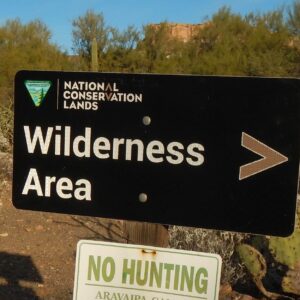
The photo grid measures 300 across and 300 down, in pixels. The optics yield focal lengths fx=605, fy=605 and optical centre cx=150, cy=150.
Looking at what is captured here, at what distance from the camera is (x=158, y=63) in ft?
105

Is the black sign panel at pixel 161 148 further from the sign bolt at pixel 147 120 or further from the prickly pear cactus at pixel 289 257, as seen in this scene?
the prickly pear cactus at pixel 289 257

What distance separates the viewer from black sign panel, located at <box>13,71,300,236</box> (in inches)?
72.2

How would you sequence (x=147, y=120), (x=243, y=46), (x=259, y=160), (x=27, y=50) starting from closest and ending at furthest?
(x=259, y=160) → (x=147, y=120) → (x=27, y=50) → (x=243, y=46)

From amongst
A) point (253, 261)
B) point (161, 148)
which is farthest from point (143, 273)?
point (253, 261)

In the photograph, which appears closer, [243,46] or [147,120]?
[147,120]

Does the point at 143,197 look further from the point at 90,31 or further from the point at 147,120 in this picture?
the point at 90,31

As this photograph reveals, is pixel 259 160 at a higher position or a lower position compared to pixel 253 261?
higher

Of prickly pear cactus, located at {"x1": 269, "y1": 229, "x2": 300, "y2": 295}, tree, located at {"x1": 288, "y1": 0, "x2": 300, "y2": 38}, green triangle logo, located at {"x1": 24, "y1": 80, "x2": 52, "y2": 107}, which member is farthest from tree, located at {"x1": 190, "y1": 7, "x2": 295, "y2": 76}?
green triangle logo, located at {"x1": 24, "y1": 80, "x2": 52, "y2": 107}

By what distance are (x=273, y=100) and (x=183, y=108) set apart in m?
0.28

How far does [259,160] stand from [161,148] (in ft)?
1.02

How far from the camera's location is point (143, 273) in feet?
6.42

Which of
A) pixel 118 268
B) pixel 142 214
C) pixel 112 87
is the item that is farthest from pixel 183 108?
pixel 118 268

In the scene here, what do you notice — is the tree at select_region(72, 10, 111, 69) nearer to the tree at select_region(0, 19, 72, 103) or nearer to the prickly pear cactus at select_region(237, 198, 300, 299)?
the tree at select_region(0, 19, 72, 103)

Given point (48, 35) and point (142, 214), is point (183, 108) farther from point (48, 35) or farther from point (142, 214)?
point (48, 35)
